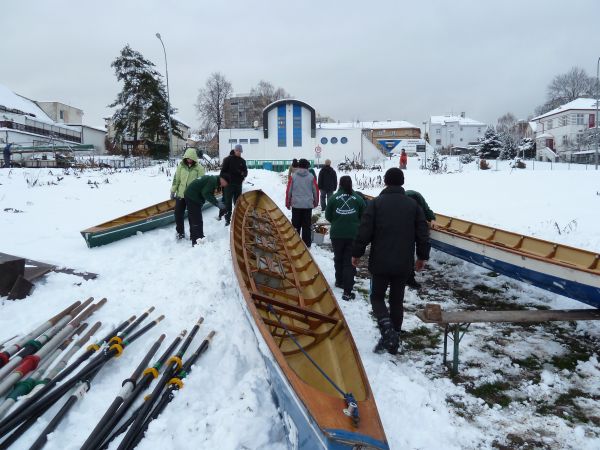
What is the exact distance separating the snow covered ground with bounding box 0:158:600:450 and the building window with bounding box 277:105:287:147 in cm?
2579

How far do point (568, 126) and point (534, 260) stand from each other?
2017 inches

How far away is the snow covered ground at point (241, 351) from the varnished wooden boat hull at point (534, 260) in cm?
57

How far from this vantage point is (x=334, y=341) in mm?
3697

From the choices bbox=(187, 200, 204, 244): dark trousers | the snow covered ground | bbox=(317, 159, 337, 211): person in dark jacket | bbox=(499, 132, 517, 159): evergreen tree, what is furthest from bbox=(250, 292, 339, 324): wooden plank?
bbox=(499, 132, 517, 159): evergreen tree

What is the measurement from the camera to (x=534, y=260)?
4.63 metres

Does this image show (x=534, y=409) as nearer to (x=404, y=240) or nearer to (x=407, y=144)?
(x=404, y=240)

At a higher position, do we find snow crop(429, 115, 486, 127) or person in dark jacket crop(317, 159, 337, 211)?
snow crop(429, 115, 486, 127)

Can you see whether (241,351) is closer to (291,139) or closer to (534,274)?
(534,274)

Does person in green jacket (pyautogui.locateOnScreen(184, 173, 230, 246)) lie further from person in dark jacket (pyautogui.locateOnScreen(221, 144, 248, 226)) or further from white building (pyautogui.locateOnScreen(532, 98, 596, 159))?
white building (pyautogui.locateOnScreen(532, 98, 596, 159))

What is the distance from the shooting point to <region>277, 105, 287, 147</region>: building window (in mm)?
34094

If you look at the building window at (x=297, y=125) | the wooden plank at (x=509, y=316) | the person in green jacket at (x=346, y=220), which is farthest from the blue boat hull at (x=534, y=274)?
the building window at (x=297, y=125)

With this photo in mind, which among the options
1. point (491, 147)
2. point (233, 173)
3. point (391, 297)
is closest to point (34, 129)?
point (233, 173)

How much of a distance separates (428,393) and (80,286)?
14.9 feet

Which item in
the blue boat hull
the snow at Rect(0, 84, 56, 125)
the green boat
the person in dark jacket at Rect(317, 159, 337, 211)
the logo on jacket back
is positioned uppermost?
the snow at Rect(0, 84, 56, 125)
